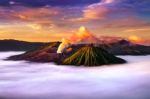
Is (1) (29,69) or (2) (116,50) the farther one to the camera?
(2) (116,50)

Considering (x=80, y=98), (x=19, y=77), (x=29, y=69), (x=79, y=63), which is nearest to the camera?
(x=80, y=98)

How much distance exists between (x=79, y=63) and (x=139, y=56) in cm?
557

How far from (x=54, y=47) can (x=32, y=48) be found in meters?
2.06

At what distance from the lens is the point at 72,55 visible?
24.4 metres

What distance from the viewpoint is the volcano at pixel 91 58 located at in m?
23.6


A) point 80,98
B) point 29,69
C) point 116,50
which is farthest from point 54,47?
point 80,98

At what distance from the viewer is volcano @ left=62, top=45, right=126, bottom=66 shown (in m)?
23.6

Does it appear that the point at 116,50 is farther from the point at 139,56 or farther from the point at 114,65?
the point at 114,65

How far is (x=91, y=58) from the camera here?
78.8 ft

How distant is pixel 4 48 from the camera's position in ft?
81.7

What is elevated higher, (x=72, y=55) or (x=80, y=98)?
(x=72, y=55)

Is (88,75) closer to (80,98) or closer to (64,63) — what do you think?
(64,63)

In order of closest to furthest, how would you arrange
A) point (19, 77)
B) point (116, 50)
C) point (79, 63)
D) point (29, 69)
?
point (19, 77)
point (29, 69)
point (79, 63)
point (116, 50)

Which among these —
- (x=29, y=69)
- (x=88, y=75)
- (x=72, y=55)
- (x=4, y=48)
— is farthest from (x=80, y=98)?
(x=4, y=48)
